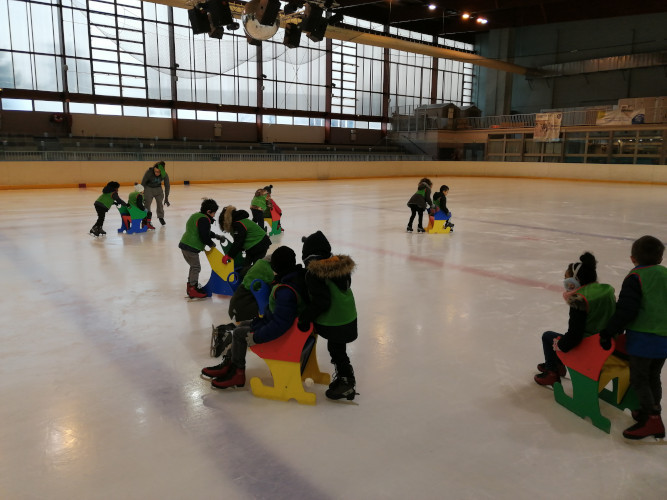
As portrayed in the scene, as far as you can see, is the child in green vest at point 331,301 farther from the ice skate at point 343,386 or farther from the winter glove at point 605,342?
the winter glove at point 605,342

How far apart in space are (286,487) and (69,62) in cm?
2789

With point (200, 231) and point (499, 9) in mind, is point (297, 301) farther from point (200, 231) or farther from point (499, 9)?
point (499, 9)

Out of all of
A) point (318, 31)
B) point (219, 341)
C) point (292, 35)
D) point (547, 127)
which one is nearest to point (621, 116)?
point (547, 127)

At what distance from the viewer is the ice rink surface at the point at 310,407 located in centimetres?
230

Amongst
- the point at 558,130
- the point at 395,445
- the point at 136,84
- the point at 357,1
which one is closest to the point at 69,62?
the point at 136,84

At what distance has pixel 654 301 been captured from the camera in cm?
249

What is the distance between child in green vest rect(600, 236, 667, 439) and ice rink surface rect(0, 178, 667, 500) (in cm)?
15

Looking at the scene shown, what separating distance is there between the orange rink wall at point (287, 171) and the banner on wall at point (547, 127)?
2.76m

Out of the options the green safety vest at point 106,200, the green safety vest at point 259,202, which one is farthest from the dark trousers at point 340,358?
the green safety vest at point 106,200

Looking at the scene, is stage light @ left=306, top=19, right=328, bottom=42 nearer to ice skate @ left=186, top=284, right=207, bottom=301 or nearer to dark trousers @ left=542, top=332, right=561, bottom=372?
ice skate @ left=186, top=284, right=207, bottom=301

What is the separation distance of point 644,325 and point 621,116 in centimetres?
2811

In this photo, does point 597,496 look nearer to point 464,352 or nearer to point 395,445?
point 395,445

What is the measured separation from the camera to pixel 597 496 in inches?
86.6

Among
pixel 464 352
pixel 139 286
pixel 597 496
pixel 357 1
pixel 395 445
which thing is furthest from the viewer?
pixel 357 1
